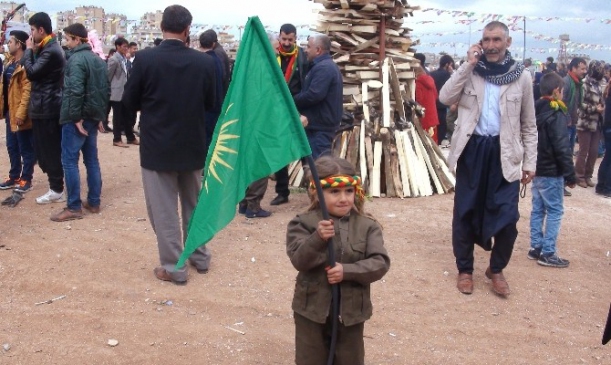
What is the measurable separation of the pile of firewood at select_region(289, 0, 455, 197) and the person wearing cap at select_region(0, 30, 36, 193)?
357 cm

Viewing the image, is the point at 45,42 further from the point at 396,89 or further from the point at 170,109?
the point at 396,89

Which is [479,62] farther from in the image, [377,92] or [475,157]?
[377,92]

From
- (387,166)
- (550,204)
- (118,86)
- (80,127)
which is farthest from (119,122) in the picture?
(550,204)

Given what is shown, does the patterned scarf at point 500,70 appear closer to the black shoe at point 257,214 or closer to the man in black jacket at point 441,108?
the black shoe at point 257,214

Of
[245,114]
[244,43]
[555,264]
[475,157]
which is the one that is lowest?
[555,264]

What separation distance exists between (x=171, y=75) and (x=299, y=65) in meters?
2.98

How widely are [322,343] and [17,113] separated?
5994 millimetres

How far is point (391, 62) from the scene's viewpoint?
9.38 metres

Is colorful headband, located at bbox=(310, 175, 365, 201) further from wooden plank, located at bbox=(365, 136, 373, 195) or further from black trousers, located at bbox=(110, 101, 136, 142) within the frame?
black trousers, located at bbox=(110, 101, 136, 142)

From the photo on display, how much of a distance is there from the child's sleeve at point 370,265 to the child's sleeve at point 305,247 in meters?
0.14

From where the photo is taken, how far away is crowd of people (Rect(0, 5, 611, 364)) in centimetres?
324

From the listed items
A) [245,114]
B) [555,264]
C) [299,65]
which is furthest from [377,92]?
[245,114]

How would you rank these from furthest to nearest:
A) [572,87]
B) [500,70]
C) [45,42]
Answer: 1. [572,87]
2. [45,42]
3. [500,70]

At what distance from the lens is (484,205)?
5.55 m
